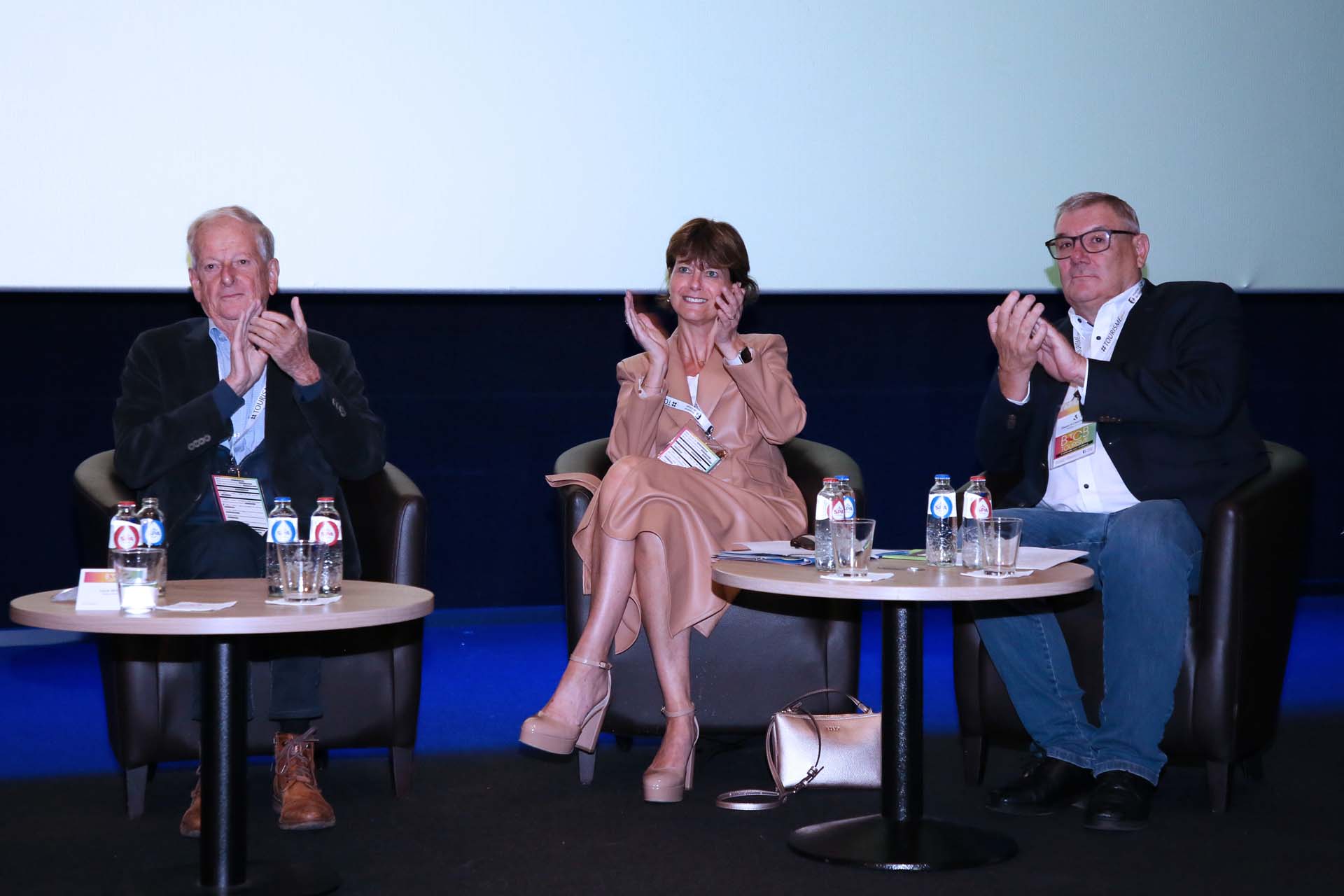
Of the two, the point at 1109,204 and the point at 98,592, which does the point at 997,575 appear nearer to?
the point at 1109,204

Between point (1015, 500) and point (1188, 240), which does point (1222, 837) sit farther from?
point (1188, 240)

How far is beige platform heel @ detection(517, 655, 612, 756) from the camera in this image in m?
2.98

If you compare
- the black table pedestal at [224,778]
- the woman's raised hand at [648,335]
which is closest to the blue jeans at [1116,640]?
the woman's raised hand at [648,335]

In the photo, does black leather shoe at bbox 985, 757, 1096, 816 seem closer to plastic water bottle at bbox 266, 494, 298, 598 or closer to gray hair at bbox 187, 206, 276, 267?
plastic water bottle at bbox 266, 494, 298, 598

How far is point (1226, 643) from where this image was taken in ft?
9.34

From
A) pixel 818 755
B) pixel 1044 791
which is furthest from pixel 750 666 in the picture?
pixel 1044 791

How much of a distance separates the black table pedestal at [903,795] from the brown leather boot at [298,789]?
94 centimetres

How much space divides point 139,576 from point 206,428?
0.78m

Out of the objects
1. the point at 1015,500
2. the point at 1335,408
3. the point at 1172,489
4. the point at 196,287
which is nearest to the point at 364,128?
the point at 196,287

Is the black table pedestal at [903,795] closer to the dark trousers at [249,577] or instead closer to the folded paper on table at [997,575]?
the folded paper on table at [997,575]

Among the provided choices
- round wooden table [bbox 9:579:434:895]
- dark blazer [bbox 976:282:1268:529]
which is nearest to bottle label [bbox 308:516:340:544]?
round wooden table [bbox 9:579:434:895]

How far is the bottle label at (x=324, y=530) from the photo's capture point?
2.34m

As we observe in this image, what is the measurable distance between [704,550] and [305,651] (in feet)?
2.87

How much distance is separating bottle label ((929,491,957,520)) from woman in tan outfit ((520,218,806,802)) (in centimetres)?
68
